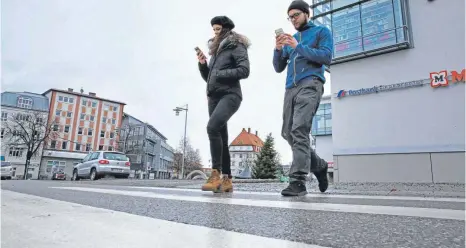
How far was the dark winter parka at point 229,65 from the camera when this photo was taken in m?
3.38

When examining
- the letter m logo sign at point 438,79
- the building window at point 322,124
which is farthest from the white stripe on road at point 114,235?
the building window at point 322,124

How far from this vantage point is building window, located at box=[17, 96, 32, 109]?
183 ft

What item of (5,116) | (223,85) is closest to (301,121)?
(223,85)

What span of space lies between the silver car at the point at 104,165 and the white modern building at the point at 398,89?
34.8 feet

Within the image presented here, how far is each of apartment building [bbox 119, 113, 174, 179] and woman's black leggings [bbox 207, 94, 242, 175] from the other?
164 ft

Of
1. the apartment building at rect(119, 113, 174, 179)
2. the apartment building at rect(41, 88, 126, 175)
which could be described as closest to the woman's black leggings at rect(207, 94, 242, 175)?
the apartment building at rect(119, 113, 174, 179)

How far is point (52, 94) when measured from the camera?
194 ft

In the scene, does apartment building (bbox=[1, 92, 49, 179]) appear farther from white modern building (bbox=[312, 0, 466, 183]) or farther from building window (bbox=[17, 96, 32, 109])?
white modern building (bbox=[312, 0, 466, 183])

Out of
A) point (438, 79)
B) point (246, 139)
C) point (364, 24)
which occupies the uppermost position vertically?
point (246, 139)

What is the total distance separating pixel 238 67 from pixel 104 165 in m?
12.5

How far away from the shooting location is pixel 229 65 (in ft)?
11.3

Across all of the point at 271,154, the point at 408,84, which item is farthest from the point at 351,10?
the point at 271,154

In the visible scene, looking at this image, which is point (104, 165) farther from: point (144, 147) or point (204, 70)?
point (144, 147)

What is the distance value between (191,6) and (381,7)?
1050 cm
